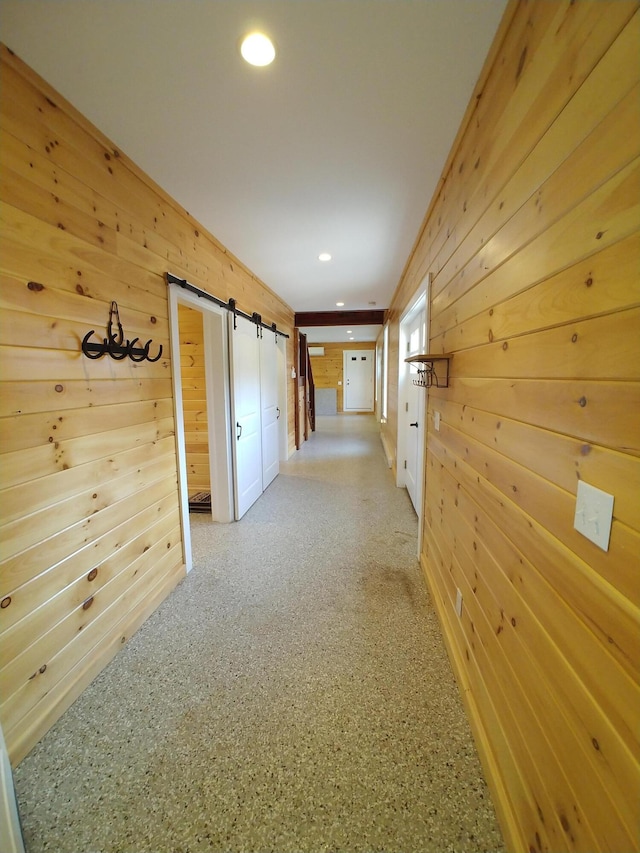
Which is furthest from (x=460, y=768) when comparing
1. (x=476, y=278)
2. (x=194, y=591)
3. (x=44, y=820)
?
(x=476, y=278)

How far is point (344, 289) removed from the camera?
175 inches

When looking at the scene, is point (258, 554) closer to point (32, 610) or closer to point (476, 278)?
point (32, 610)

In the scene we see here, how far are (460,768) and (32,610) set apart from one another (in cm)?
170

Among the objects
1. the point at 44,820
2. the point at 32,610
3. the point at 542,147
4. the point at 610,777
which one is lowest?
the point at 44,820

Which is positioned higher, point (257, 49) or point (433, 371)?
point (257, 49)

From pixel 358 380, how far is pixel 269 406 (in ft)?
23.6

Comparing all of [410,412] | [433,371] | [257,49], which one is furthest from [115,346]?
[410,412]

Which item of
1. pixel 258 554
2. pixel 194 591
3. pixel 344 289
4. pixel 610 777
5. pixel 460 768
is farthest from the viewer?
pixel 344 289

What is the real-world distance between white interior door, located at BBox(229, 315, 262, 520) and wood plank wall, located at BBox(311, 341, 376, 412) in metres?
7.34

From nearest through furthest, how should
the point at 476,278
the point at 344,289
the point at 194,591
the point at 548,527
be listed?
the point at 548,527 < the point at 476,278 < the point at 194,591 < the point at 344,289

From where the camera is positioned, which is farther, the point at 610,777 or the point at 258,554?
the point at 258,554

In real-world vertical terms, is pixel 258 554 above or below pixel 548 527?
below

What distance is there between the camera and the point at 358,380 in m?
11.2

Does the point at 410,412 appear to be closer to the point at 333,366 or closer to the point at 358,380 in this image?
the point at 358,380
